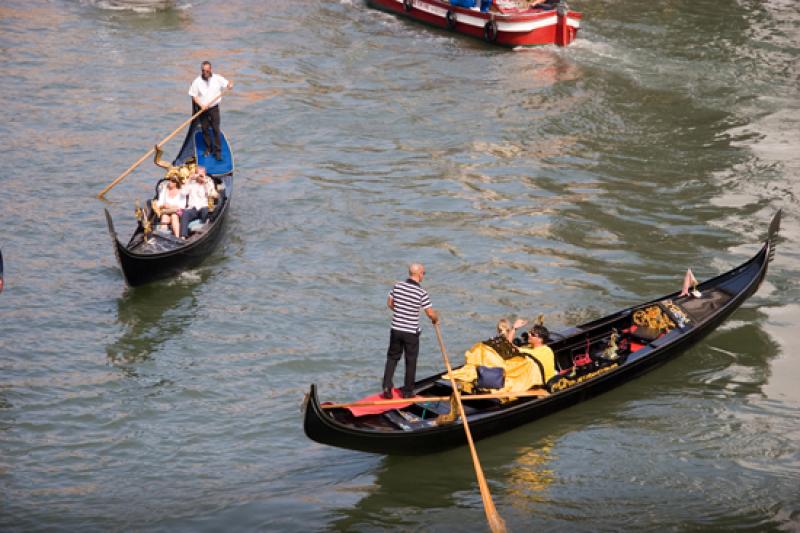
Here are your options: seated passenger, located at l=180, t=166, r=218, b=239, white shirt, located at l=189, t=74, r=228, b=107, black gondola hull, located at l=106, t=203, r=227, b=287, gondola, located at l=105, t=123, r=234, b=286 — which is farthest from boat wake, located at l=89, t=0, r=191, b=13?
black gondola hull, located at l=106, t=203, r=227, b=287

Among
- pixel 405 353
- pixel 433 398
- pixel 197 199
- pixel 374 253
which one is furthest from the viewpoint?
pixel 374 253

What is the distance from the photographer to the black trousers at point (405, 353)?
6.84m

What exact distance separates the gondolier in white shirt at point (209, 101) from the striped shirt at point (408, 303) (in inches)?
211

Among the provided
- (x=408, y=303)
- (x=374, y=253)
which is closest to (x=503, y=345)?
(x=408, y=303)

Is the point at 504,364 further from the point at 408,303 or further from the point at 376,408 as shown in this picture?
the point at 376,408

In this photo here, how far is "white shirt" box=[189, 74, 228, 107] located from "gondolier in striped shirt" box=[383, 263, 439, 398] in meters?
5.41

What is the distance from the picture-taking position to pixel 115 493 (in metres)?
6.64

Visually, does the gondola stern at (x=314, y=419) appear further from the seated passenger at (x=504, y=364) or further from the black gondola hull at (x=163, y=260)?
the black gondola hull at (x=163, y=260)

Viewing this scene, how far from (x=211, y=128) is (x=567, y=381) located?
5.80 metres

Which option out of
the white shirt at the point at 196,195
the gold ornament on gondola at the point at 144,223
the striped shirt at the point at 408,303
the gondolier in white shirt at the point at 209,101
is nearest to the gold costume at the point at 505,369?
the striped shirt at the point at 408,303

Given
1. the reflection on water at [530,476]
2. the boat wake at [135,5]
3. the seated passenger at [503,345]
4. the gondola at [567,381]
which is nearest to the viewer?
the gondola at [567,381]

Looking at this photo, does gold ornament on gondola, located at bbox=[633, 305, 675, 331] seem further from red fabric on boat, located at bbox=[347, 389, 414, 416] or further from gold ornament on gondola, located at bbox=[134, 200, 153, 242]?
gold ornament on gondola, located at bbox=[134, 200, 153, 242]

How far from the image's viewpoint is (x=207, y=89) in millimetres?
11500

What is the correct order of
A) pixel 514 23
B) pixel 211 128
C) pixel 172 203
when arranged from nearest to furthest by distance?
pixel 172 203 → pixel 211 128 → pixel 514 23
